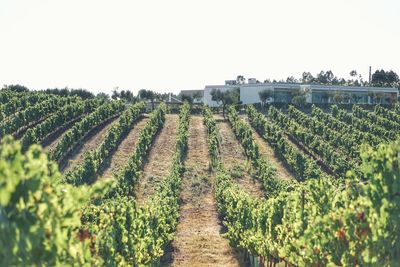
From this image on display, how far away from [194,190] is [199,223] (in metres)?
7.92

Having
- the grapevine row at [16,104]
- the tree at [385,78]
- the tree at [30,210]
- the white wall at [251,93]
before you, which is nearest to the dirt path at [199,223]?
the tree at [30,210]

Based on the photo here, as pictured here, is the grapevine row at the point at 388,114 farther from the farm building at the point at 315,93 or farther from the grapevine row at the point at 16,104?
the grapevine row at the point at 16,104

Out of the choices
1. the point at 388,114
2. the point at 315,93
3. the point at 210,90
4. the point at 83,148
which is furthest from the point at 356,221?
the point at 210,90

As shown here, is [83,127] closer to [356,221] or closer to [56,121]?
[56,121]

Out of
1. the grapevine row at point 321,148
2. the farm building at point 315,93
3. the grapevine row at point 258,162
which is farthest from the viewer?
the farm building at point 315,93

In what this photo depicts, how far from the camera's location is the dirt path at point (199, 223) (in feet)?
94.5

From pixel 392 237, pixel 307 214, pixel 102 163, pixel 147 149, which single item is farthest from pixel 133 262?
pixel 147 149

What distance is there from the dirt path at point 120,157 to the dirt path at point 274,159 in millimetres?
13418

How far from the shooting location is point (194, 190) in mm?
44844

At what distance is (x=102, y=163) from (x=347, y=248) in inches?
1609

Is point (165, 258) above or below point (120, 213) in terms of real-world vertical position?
below

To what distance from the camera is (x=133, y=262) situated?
16078mm

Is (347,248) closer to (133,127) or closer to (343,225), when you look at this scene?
(343,225)

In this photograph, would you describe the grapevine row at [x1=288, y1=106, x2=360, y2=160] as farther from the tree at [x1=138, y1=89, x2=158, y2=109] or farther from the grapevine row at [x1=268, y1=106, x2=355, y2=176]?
the tree at [x1=138, y1=89, x2=158, y2=109]
